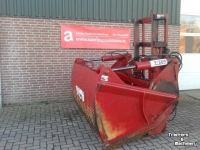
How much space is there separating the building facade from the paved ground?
1.75 ft

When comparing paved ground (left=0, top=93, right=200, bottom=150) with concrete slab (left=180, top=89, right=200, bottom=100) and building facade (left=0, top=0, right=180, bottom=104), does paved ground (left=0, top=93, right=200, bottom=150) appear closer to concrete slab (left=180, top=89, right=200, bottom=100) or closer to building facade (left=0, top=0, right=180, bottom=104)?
building facade (left=0, top=0, right=180, bottom=104)

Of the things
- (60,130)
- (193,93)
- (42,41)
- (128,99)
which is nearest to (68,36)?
(42,41)

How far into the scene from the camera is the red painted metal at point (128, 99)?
3.12 metres

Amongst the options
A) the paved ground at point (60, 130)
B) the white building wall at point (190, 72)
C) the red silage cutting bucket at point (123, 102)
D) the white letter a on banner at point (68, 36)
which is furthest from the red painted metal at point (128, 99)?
the white building wall at point (190, 72)

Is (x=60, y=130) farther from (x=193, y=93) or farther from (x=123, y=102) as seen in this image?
(x=193, y=93)

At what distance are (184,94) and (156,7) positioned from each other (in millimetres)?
3098

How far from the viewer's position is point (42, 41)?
6020 mm

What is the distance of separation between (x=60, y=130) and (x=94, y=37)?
3.12m

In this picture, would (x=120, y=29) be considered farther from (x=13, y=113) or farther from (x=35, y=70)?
(x=13, y=113)

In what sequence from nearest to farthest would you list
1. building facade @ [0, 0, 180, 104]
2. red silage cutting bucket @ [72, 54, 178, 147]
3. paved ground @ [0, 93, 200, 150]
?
red silage cutting bucket @ [72, 54, 178, 147] → paved ground @ [0, 93, 200, 150] → building facade @ [0, 0, 180, 104]

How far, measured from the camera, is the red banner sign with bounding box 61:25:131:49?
6184 millimetres

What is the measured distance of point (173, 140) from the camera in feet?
12.7

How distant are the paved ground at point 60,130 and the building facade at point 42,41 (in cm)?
53

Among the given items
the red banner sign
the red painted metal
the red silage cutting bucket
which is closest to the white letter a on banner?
the red banner sign
